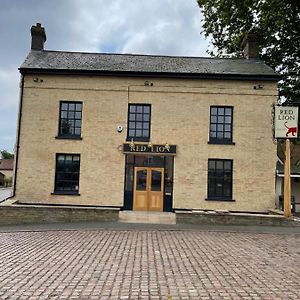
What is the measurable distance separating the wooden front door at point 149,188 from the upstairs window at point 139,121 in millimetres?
1719

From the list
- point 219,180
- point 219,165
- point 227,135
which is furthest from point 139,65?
point 219,180

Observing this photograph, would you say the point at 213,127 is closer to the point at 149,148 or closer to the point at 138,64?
the point at 149,148

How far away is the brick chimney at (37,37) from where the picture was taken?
72.5 feet

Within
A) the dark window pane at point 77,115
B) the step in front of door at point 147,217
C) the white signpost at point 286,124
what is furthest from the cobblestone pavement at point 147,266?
the dark window pane at point 77,115

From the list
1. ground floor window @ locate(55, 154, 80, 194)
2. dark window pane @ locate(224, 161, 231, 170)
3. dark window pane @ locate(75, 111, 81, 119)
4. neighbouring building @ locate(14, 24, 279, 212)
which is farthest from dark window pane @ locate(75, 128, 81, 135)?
dark window pane @ locate(224, 161, 231, 170)

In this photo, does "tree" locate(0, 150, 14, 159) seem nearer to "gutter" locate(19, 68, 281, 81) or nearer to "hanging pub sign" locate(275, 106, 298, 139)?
"gutter" locate(19, 68, 281, 81)

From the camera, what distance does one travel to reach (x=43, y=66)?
64.6 ft

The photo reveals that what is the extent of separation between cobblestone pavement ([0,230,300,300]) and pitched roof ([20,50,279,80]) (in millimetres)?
9242

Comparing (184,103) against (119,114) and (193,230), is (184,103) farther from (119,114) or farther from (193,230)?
(193,230)

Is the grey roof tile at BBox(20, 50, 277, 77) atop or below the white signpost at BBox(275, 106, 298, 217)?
atop

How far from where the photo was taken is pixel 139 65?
67.6 ft

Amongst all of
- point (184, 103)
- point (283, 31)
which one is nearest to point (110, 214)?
point (184, 103)

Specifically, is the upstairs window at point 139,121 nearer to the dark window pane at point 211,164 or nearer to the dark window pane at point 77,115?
the dark window pane at point 77,115

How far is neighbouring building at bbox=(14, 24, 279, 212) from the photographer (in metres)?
19.0
